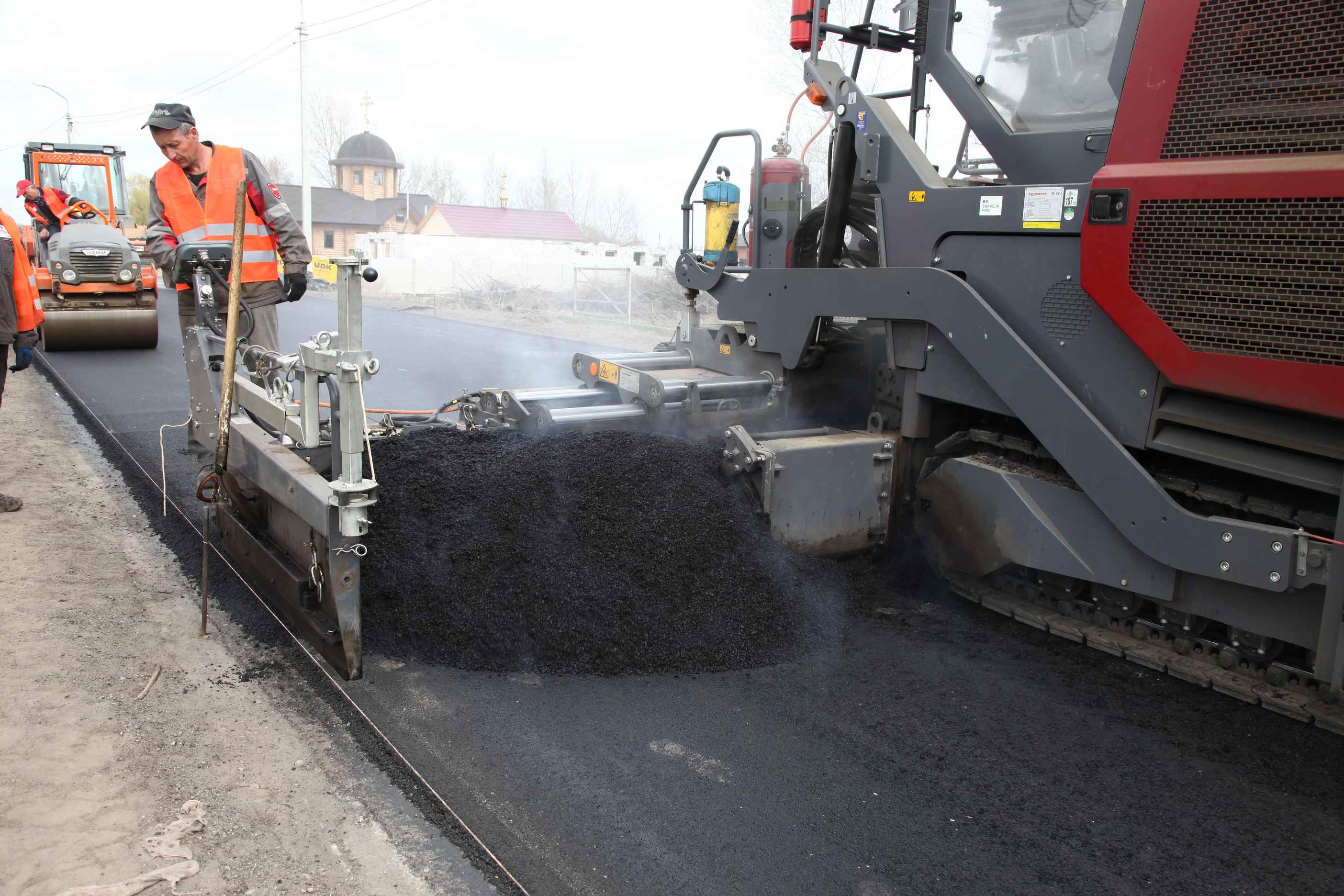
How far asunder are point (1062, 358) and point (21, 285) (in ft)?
19.8

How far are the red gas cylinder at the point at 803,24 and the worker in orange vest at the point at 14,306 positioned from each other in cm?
473

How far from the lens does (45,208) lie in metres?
12.7

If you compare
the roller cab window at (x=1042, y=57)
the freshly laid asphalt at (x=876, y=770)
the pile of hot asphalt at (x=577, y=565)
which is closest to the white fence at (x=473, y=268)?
the roller cab window at (x=1042, y=57)

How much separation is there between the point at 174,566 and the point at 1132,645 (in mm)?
4578

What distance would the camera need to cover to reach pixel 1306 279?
9.89 ft

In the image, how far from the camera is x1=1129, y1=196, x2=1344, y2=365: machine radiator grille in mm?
2961

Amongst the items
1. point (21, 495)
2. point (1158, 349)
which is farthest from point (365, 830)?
point (21, 495)

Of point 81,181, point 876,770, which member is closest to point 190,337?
point 876,770

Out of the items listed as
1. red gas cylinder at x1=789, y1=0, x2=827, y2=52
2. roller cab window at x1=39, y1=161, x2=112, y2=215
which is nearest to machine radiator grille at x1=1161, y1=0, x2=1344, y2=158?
red gas cylinder at x1=789, y1=0, x2=827, y2=52

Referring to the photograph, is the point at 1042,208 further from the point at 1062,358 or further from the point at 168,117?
the point at 168,117

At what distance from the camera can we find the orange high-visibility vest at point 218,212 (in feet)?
15.7

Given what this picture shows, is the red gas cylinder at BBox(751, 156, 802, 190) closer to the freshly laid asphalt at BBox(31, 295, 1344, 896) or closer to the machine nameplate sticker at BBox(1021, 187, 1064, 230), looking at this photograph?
the machine nameplate sticker at BBox(1021, 187, 1064, 230)

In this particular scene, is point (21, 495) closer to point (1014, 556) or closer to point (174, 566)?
point (174, 566)

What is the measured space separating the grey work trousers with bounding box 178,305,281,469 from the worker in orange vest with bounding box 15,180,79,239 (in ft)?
30.9
